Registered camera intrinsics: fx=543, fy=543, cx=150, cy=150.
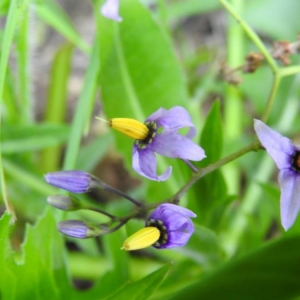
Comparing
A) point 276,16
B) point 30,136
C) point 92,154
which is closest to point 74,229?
point 30,136

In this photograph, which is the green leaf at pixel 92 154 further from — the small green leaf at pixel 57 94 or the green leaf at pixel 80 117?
the green leaf at pixel 80 117

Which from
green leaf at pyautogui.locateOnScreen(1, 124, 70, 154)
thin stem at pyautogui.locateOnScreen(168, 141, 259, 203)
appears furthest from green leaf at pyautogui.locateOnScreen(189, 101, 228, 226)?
green leaf at pyautogui.locateOnScreen(1, 124, 70, 154)

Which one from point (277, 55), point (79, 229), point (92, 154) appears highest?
point (277, 55)

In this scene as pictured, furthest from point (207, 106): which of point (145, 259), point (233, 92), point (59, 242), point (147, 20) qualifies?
point (59, 242)

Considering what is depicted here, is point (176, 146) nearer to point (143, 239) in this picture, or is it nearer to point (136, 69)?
point (143, 239)

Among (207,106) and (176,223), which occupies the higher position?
(176,223)

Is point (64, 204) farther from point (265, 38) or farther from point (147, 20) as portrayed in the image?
point (265, 38)

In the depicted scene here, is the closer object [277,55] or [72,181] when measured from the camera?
[72,181]
